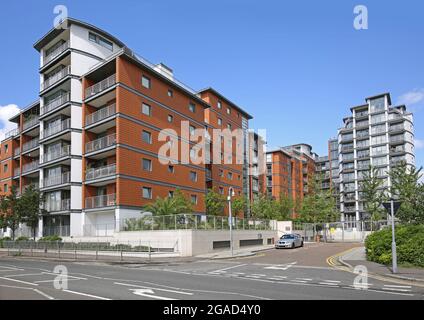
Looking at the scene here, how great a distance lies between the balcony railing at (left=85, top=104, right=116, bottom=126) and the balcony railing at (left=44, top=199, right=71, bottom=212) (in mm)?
8508

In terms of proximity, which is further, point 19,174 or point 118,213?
A: point 19,174

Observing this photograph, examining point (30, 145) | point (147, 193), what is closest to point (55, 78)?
point (30, 145)

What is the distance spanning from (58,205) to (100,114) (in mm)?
11025

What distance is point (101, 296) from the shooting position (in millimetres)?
11062

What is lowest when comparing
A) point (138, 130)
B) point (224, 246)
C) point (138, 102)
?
point (224, 246)

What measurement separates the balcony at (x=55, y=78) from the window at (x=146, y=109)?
908cm

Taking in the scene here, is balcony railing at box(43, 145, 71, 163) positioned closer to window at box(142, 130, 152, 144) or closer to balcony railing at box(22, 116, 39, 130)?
balcony railing at box(22, 116, 39, 130)

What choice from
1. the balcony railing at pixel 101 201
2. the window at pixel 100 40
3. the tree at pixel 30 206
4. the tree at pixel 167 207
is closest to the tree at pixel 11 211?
the tree at pixel 30 206

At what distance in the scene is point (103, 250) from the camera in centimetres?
3148

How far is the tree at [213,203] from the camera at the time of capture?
175 feet

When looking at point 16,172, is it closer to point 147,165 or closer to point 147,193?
point 147,165

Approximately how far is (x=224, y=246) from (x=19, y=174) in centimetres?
3394
